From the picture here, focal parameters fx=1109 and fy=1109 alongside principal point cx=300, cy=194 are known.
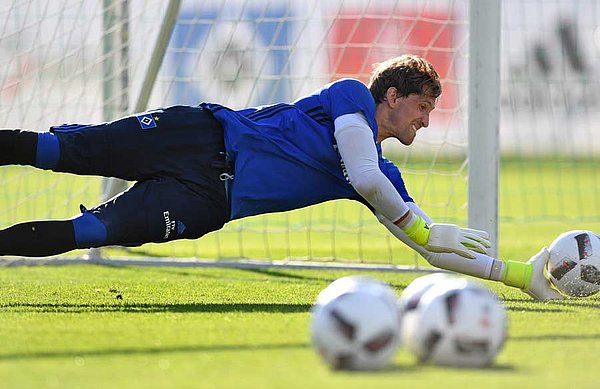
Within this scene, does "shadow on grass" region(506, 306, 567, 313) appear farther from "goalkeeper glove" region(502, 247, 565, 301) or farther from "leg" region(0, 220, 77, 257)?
"leg" region(0, 220, 77, 257)

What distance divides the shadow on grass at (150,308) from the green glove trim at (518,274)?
3.57 feet

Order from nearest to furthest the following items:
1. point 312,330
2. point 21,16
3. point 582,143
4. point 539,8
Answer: point 312,330 < point 21,16 < point 539,8 < point 582,143

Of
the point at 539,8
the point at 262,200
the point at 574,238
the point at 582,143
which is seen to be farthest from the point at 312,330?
the point at 582,143

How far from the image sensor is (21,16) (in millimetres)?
8266

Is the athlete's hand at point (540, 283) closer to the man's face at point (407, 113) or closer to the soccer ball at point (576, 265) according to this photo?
the soccer ball at point (576, 265)

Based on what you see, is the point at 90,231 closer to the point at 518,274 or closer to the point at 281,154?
the point at 281,154

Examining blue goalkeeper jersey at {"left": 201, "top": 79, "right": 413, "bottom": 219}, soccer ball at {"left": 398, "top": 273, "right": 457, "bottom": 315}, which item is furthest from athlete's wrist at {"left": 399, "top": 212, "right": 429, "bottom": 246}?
soccer ball at {"left": 398, "top": 273, "right": 457, "bottom": 315}

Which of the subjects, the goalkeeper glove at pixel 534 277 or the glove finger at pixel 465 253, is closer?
the glove finger at pixel 465 253

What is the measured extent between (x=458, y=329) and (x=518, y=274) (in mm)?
2317

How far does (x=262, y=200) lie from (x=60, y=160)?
1.06 meters

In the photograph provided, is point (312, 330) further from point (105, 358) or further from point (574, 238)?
point (574, 238)

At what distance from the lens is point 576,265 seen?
5.75m

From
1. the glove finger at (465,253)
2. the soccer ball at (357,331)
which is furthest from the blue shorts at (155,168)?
the soccer ball at (357,331)

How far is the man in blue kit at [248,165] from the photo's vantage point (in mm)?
5504
